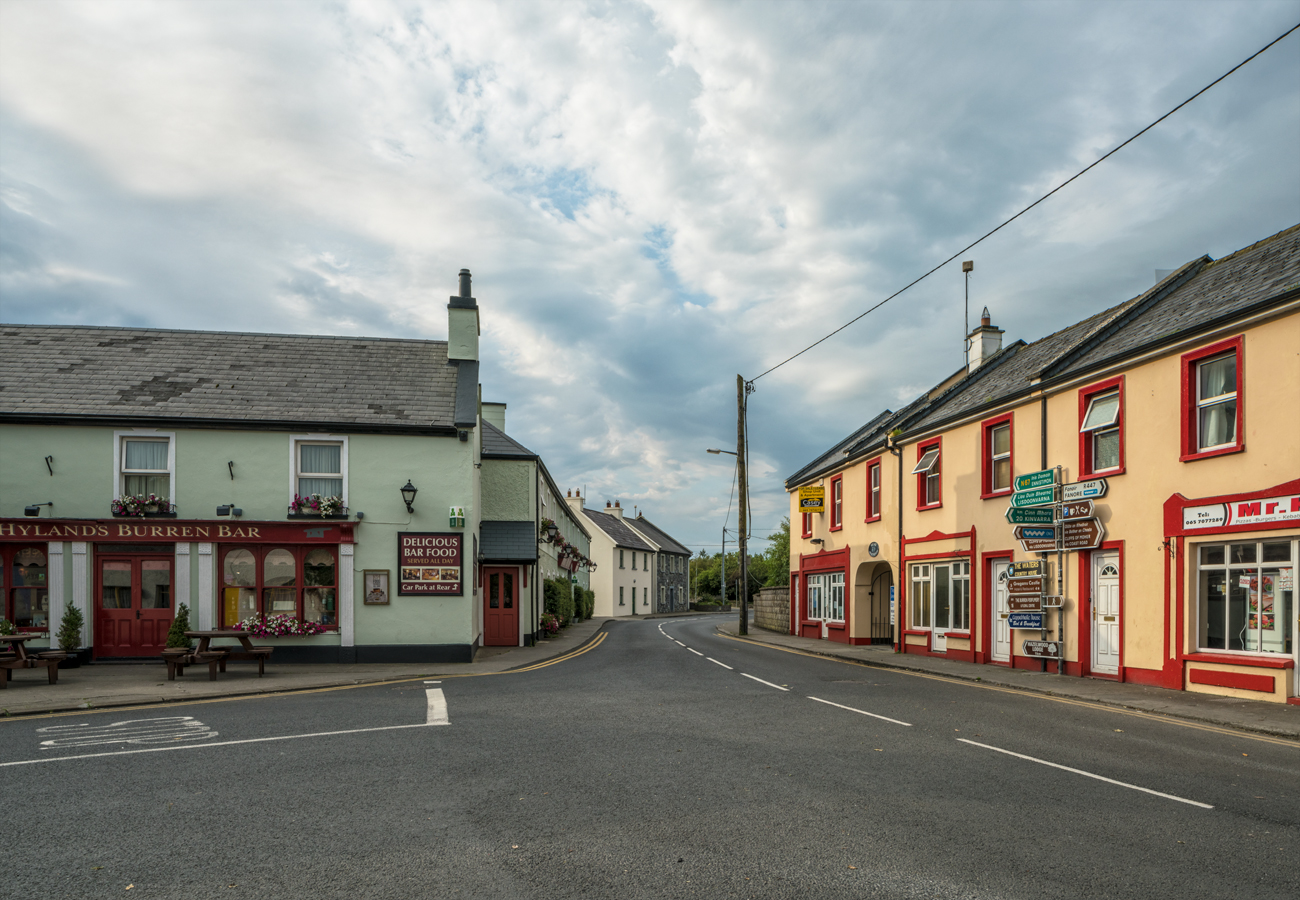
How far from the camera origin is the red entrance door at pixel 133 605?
741 inches

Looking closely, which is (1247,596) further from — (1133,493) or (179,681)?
(179,681)

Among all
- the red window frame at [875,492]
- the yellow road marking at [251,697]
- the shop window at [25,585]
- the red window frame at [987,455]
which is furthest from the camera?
the red window frame at [875,492]

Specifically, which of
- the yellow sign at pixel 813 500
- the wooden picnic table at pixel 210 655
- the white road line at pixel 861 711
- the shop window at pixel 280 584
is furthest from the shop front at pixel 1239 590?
the yellow sign at pixel 813 500

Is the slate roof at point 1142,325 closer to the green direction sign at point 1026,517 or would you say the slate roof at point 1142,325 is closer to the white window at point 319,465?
the green direction sign at point 1026,517

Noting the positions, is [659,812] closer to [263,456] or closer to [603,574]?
[263,456]

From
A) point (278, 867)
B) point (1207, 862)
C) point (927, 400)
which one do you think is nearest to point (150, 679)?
point (278, 867)

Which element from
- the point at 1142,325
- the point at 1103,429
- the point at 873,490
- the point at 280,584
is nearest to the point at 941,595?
the point at 873,490

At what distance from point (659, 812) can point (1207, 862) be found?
3.64 m

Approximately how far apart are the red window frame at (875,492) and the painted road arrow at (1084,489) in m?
9.24

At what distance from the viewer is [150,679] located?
16.1 m

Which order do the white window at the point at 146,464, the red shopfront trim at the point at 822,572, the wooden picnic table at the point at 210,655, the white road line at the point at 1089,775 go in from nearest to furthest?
1. the white road line at the point at 1089,775
2. the wooden picnic table at the point at 210,655
3. the white window at the point at 146,464
4. the red shopfront trim at the point at 822,572

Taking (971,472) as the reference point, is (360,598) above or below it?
below

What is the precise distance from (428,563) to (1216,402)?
51.5ft

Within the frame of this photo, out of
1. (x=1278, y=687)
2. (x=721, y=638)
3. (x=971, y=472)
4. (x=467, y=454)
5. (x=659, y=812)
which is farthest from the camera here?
(x=721, y=638)
